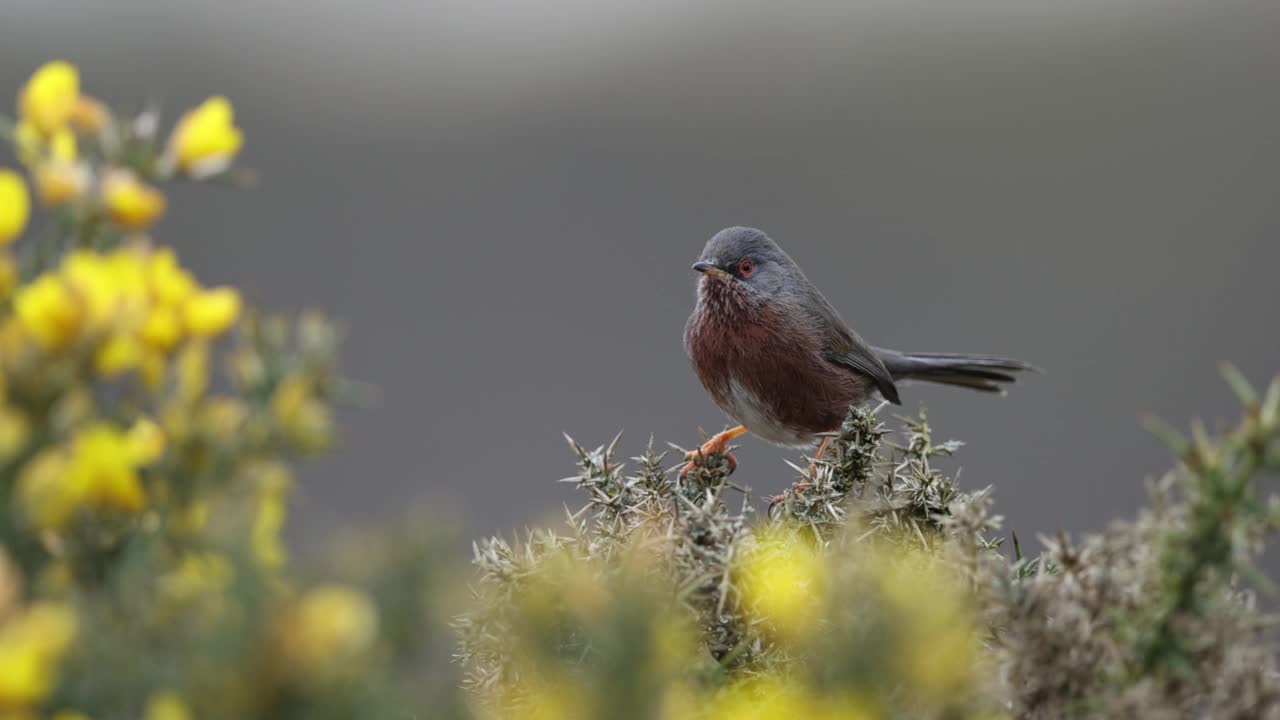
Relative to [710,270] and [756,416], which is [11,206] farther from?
[710,270]

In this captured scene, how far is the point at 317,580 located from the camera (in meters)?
1.10

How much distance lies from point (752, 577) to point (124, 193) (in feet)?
3.63

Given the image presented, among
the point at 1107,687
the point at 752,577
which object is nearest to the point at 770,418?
the point at 752,577

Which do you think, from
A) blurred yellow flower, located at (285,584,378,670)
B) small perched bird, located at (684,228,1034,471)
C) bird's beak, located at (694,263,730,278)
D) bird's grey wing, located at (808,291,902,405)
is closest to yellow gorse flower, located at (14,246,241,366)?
Result: blurred yellow flower, located at (285,584,378,670)

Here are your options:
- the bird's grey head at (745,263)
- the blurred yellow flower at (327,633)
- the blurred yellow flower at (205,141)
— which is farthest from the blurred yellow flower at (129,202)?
the bird's grey head at (745,263)

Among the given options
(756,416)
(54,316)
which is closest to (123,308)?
(54,316)

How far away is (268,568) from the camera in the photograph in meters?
1.18

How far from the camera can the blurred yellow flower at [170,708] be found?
3.24 feet

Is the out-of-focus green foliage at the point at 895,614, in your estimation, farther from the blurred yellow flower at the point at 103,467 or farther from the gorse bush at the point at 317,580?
the blurred yellow flower at the point at 103,467

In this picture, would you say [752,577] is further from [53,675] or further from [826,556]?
[53,675]

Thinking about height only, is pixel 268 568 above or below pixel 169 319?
below

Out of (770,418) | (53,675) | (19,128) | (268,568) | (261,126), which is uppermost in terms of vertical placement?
(261,126)

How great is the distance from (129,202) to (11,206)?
129 millimetres

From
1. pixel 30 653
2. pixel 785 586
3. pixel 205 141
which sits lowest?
pixel 30 653
